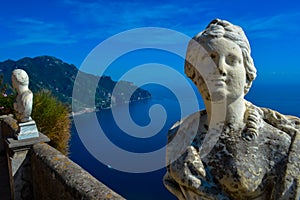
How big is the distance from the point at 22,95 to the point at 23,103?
164 mm

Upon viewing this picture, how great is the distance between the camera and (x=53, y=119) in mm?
9555

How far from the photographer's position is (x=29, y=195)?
6391mm

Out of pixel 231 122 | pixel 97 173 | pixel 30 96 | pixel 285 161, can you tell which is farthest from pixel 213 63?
pixel 97 173

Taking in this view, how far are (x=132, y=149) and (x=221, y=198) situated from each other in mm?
36827

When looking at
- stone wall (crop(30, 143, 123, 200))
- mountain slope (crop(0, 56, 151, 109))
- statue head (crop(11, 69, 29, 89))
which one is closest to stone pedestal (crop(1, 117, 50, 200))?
stone wall (crop(30, 143, 123, 200))

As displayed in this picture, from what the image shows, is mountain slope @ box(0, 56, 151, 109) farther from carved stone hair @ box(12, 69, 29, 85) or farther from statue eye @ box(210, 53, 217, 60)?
statue eye @ box(210, 53, 217, 60)

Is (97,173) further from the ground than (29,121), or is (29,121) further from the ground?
(29,121)

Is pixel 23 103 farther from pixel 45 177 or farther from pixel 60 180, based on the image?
pixel 60 180

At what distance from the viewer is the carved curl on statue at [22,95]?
20.2ft

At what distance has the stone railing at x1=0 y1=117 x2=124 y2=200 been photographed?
11.4 feet

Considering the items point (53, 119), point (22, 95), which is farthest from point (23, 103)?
point (53, 119)

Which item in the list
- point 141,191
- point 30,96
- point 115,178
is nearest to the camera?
point 30,96

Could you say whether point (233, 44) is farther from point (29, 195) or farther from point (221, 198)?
point (29, 195)

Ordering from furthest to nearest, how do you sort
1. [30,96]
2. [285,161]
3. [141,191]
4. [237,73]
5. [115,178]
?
[115,178], [141,191], [30,96], [237,73], [285,161]
